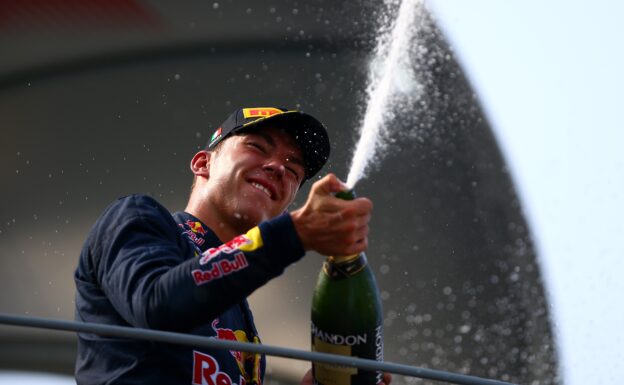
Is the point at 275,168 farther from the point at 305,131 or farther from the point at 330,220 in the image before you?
the point at 330,220

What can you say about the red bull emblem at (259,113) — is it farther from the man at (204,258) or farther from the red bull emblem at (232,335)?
the red bull emblem at (232,335)

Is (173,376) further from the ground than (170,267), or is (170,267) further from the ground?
(170,267)

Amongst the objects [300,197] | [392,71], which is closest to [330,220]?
[300,197]

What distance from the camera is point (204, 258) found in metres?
1.27

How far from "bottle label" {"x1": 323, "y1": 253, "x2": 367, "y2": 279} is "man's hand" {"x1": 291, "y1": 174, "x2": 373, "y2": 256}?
24 cm

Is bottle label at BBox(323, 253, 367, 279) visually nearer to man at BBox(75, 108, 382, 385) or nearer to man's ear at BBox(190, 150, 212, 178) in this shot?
man at BBox(75, 108, 382, 385)

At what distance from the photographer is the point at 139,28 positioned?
466 cm

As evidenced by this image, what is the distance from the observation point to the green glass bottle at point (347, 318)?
149 cm

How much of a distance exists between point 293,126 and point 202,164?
1.08ft

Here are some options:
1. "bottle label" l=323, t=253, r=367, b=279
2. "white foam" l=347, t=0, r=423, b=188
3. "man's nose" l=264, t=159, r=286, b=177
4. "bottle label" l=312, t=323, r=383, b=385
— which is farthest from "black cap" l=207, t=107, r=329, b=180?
"white foam" l=347, t=0, r=423, b=188

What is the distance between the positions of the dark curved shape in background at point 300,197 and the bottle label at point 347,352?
2.45m

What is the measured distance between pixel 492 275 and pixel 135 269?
3.85 metres

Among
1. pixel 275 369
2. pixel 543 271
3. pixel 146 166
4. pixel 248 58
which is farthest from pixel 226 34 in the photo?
pixel 543 271

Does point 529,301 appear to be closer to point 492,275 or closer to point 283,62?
point 492,275
